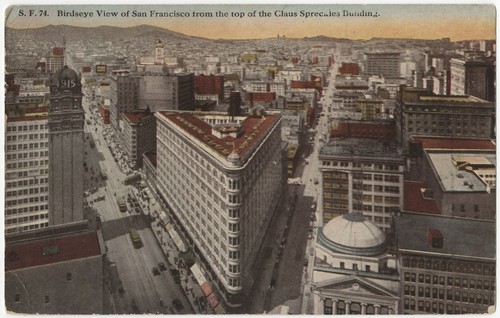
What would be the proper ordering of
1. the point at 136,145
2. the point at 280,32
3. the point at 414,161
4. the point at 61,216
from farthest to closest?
the point at 136,145
the point at 414,161
the point at 61,216
the point at 280,32

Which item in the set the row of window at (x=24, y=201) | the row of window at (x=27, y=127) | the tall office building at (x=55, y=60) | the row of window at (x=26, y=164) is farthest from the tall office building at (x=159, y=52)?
the row of window at (x=24, y=201)

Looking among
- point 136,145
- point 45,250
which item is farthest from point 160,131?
point 45,250

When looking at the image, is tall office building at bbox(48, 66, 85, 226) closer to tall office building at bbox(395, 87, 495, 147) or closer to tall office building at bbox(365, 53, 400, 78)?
tall office building at bbox(365, 53, 400, 78)

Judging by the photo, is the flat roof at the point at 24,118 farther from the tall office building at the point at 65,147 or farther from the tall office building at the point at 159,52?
the tall office building at the point at 159,52

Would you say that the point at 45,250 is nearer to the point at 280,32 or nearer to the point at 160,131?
the point at 160,131

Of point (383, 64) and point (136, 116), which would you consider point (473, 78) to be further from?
point (136, 116)

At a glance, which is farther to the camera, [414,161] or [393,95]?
[393,95]

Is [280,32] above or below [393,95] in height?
above

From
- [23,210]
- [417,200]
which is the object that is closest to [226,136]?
[417,200]

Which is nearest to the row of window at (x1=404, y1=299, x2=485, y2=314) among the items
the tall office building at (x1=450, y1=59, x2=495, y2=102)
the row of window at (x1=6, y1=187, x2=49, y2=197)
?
the tall office building at (x1=450, y1=59, x2=495, y2=102)
